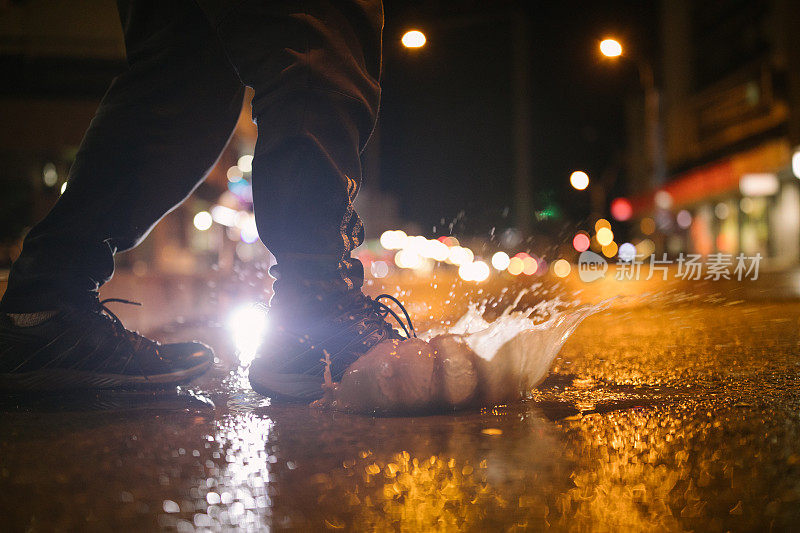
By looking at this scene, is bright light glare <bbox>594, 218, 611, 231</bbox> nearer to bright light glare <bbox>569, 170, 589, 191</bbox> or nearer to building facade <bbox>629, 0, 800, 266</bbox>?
building facade <bbox>629, 0, 800, 266</bbox>

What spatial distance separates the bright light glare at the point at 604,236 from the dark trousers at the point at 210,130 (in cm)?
4203

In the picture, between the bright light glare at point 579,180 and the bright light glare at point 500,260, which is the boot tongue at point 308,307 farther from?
the bright light glare at point 579,180

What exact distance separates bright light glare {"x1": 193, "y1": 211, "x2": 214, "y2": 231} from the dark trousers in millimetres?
23344

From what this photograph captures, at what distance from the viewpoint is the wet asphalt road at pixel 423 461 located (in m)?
0.90

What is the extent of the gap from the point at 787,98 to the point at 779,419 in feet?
93.7

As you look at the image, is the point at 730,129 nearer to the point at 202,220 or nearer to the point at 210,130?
the point at 202,220

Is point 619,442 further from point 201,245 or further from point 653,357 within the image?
point 201,245

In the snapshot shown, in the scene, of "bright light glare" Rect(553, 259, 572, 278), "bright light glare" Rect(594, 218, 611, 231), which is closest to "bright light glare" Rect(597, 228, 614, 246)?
"bright light glare" Rect(594, 218, 611, 231)

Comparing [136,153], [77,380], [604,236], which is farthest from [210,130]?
[604,236]

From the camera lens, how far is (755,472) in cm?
106

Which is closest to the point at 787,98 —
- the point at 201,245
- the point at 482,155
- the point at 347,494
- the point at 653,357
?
the point at 482,155

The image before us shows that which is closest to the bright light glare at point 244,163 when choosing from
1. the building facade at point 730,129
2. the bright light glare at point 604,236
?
the building facade at point 730,129

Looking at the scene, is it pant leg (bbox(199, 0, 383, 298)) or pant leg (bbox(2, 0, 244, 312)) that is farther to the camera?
pant leg (bbox(2, 0, 244, 312))

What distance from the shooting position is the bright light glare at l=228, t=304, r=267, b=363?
9.71 feet
